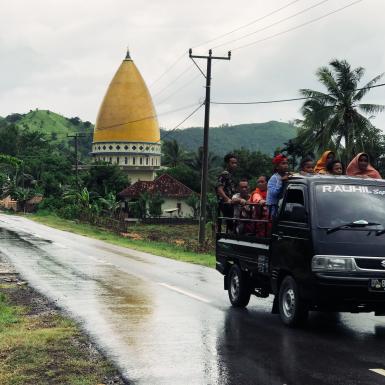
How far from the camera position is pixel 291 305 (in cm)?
954

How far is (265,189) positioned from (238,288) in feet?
5.79

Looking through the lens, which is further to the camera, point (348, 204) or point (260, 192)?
point (260, 192)

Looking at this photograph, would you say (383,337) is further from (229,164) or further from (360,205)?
(229,164)

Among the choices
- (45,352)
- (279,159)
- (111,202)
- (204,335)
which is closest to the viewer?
(45,352)

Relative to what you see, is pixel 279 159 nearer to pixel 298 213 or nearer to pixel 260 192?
pixel 260 192

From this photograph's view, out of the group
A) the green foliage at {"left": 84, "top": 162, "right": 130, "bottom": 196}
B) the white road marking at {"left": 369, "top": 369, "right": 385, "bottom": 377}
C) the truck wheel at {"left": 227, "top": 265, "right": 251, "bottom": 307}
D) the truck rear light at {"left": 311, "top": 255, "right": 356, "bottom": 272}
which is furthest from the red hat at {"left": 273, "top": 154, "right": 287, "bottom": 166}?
the green foliage at {"left": 84, "top": 162, "right": 130, "bottom": 196}

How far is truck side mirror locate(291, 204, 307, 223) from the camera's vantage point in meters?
9.35

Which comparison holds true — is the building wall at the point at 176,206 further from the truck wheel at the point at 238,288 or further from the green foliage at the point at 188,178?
the truck wheel at the point at 238,288

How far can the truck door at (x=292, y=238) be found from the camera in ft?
29.9

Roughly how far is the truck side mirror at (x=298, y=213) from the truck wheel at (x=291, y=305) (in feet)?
2.57

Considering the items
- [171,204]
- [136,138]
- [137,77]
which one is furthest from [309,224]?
[137,77]

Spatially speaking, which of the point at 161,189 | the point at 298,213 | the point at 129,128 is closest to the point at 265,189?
the point at 298,213

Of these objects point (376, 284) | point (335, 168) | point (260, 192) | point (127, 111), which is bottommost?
point (376, 284)

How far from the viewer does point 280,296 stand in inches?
387
